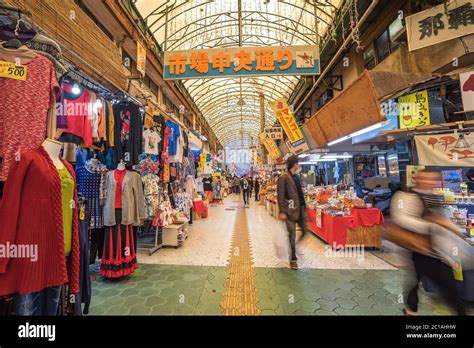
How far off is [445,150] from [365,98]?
1844mm

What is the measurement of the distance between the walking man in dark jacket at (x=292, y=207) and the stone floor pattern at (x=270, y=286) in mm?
550

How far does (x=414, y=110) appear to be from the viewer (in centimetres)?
417

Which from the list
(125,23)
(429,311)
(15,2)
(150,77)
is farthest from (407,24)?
(150,77)

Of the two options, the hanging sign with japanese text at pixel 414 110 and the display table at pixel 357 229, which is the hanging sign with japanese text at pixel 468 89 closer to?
the hanging sign with japanese text at pixel 414 110

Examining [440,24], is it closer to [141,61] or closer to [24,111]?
[24,111]

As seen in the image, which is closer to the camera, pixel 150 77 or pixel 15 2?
pixel 15 2

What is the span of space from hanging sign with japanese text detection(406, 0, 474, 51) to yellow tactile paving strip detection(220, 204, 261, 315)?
5265 mm

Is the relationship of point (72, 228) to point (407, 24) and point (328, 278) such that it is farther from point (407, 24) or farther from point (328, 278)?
point (407, 24)

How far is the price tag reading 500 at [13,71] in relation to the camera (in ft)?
4.66

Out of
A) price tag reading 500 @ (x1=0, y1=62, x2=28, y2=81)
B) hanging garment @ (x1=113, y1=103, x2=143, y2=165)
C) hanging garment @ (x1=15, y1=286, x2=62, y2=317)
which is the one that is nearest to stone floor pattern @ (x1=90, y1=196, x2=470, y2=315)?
hanging garment @ (x1=15, y1=286, x2=62, y2=317)

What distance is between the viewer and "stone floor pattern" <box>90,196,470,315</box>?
2463mm

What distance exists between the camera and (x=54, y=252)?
51.2 inches

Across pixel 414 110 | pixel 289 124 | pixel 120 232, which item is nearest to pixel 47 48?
pixel 120 232
